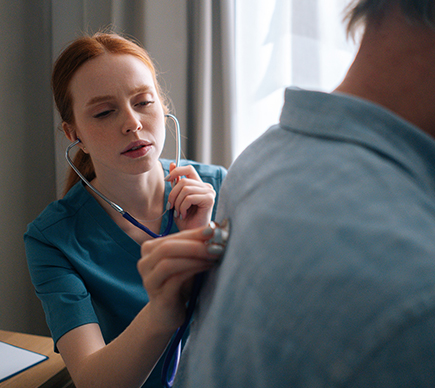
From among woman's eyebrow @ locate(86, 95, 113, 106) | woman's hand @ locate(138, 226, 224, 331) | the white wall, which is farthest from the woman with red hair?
the white wall

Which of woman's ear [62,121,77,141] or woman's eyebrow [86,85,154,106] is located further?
woman's ear [62,121,77,141]

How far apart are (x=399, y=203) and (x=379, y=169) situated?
1.4 inches

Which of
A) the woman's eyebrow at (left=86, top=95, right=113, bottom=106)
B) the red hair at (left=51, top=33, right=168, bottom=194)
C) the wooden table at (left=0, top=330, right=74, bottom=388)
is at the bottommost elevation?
the wooden table at (left=0, top=330, right=74, bottom=388)

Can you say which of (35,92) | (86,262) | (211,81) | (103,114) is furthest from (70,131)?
(35,92)

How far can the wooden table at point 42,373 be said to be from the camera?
0.92 metres

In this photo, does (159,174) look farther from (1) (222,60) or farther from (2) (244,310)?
(2) (244,310)

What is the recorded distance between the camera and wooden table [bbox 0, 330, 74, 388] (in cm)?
92

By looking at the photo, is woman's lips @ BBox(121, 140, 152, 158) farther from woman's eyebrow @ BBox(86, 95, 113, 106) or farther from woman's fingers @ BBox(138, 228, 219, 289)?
woman's fingers @ BBox(138, 228, 219, 289)

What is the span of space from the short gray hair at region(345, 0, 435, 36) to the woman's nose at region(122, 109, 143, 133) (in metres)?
0.66

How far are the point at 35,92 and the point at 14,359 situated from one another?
1254mm

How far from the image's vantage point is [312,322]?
285 mm

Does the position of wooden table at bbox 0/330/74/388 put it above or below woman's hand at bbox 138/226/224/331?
below

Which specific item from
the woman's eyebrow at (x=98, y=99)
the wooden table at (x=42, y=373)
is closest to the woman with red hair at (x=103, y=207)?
the woman's eyebrow at (x=98, y=99)

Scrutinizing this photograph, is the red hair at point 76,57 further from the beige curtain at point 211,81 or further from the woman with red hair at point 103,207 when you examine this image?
the beige curtain at point 211,81
